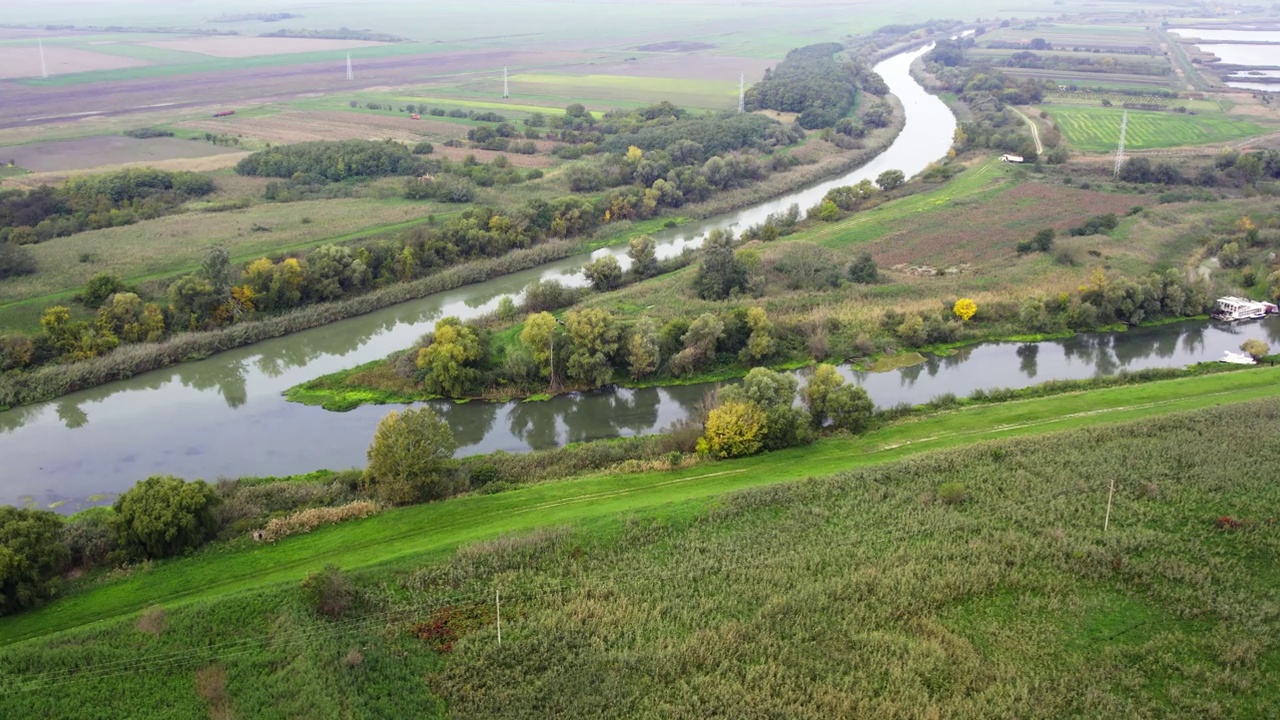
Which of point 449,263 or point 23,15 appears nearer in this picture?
point 449,263

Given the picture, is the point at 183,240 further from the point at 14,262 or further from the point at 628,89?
the point at 628,89

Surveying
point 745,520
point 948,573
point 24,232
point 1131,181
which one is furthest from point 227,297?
point 1131,181

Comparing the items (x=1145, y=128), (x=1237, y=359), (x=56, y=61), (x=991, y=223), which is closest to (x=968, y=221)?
(x=991, y=223)

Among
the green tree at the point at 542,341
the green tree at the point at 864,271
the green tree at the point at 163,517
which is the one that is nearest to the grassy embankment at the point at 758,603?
the green tree at the point at 163,517

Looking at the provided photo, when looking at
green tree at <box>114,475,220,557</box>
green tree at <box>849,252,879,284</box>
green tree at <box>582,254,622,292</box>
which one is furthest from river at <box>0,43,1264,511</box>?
green tree at <box>849,252,879,284</box>

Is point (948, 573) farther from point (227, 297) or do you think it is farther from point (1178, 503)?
point (227, 297)

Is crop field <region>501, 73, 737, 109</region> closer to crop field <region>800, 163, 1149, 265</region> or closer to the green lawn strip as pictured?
crop field <region>800, 163, 1149, 265</region>
